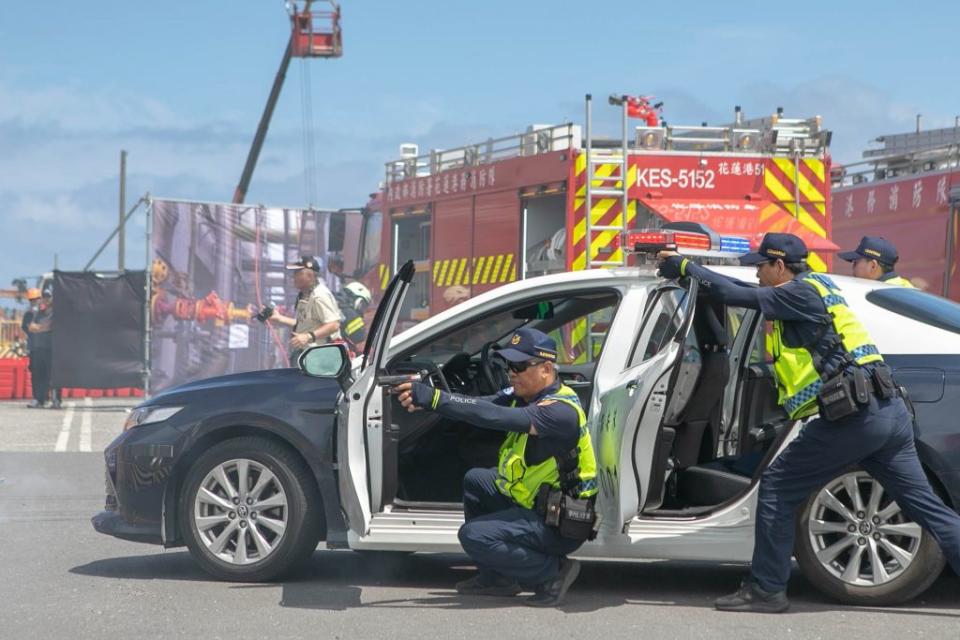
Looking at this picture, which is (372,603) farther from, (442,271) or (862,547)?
(442,271)

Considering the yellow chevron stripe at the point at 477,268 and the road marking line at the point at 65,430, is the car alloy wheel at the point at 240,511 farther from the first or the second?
the yellow chevron stripe at the point at 477,268

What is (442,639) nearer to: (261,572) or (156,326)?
(261,572)

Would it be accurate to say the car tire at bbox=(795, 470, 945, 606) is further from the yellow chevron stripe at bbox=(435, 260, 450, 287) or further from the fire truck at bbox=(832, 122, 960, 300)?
the yellow chevron stripe at bbox=(435, 260, 450, 287)

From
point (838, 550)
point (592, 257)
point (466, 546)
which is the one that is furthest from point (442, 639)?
point (592, 257)

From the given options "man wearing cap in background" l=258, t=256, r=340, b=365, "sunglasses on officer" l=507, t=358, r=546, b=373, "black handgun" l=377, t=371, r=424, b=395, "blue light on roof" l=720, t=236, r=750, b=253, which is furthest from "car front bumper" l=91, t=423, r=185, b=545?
"man wearing cap in background" l=258, t=256, r=340, b=365

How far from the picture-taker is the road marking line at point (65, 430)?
14.9 meters

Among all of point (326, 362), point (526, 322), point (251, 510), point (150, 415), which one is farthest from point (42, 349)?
point (326, 362)

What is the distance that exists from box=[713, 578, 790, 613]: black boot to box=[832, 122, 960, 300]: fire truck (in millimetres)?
8712

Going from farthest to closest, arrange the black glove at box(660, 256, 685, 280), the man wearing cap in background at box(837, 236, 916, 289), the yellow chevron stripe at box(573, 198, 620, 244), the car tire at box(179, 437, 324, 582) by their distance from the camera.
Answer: the yellow chevron stripe at box(573, 198, 620, 244) < the man wearing cap in background at box(837, 236, 916, 289) < the car tire at box(179, 437, 324, 582) < the black glove at box(660, 256, 685, 280)

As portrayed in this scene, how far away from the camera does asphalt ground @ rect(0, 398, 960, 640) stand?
236 inches

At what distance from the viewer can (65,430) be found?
17.0 meters

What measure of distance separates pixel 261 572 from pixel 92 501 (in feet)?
13.1

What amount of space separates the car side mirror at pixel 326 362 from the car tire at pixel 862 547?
2103 mm

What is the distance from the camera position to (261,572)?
6891mm
